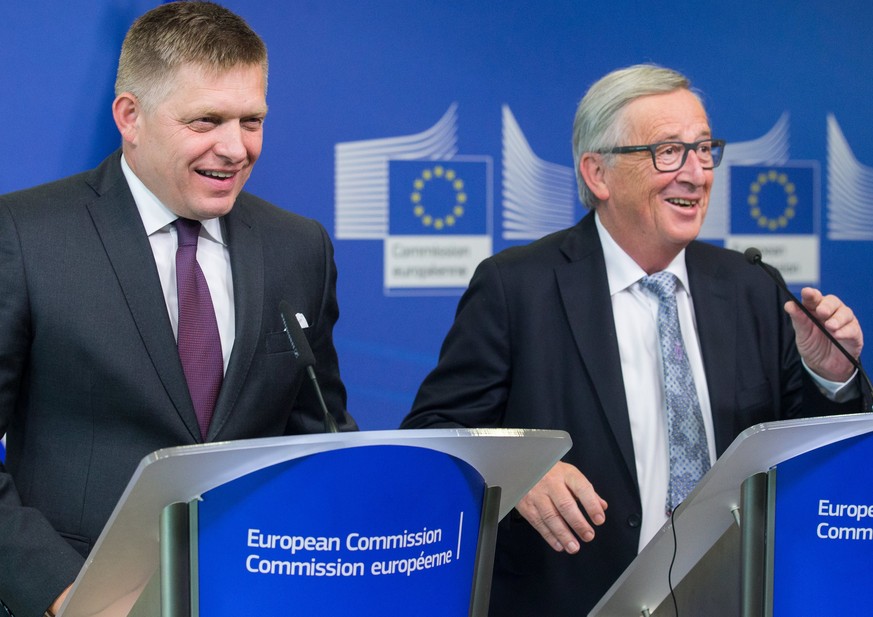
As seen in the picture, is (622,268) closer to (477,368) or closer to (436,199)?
(477,368)

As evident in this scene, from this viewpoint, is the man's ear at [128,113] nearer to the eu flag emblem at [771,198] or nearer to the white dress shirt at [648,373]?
the white dress shirt at [648,373]

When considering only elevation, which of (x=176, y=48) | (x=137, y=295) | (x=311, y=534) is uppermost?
(x=176, y=48)

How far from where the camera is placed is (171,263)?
6.80ft

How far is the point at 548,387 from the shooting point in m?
2.52

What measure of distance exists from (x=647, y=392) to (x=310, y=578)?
1369 mm

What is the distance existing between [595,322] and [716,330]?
29cm

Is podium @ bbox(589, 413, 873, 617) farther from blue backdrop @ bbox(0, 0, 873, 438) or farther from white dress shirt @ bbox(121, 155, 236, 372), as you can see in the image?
blue backdrop @ bbox(0, 0, 873, 438)

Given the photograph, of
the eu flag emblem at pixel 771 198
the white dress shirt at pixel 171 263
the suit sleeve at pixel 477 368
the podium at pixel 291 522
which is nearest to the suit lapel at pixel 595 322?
the suit sleeve at pixel 477 368

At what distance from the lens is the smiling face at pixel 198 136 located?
1979mm

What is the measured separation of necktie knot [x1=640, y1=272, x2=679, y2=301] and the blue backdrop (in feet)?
3.42

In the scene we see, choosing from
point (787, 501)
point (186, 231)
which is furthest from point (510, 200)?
point (787, 501)

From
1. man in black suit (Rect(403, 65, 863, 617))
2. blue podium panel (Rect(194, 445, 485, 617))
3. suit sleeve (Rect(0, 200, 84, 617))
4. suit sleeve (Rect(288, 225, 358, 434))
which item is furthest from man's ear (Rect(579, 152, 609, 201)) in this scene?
blue podium panel (Rect(194, 445, 485, 617))

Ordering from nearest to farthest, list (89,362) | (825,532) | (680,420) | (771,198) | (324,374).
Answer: (825,532) < (89,362) < (324,374) < (680,420) < (771,198)

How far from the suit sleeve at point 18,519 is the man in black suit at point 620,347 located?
95 centimetres
